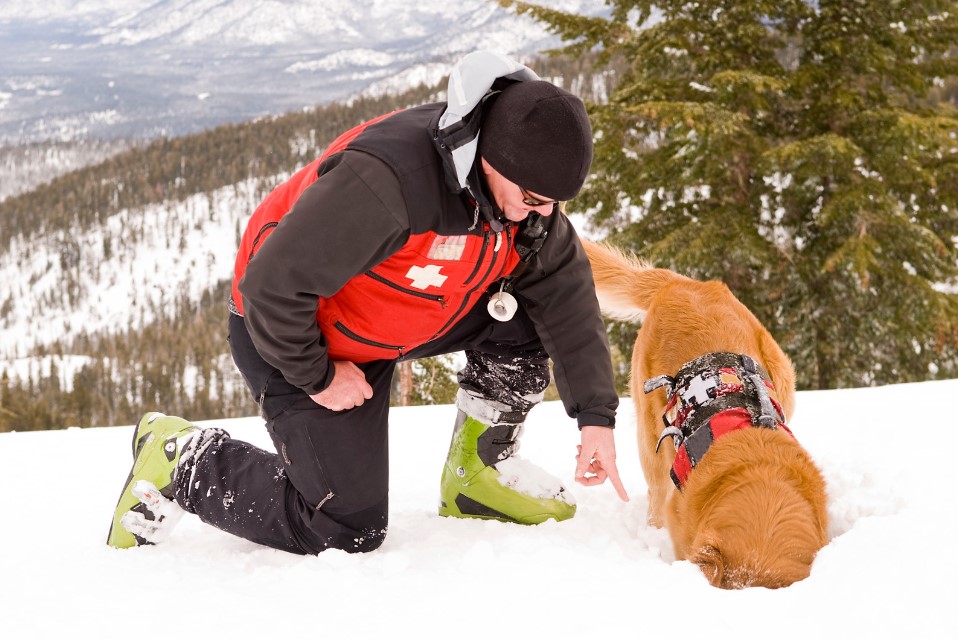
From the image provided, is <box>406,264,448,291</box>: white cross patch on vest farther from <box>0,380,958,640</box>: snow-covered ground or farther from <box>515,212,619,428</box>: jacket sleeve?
<box>0,380,958,640</box>: snow-covered ground

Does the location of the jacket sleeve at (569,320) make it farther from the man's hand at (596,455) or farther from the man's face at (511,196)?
the man's face at (511,196)

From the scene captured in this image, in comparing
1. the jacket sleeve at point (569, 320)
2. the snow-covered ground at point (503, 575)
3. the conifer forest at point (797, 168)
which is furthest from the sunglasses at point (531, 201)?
the conifer forest at point (797, 168)

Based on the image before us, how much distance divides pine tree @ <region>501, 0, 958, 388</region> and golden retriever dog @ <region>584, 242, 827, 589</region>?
5896mm

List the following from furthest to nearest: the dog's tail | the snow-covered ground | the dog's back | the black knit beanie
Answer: the dog's tail < the dog's back < the black knit beanie < the snow-covered ground

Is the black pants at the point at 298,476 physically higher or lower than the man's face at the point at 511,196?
lower

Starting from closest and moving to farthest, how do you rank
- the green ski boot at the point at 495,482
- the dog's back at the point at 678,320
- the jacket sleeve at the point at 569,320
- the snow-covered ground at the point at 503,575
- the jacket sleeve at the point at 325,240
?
the snow-covered ground at the point at 503,575 → the jacket sleeve at the point at 325,240 → the jacket sleeve at the point at 569,320 → the green ski boot at the point at 495,482 → the dog's back at the point at 678,320

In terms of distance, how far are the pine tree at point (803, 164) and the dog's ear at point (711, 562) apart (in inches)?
298

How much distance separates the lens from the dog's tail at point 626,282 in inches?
145

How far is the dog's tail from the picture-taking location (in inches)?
145

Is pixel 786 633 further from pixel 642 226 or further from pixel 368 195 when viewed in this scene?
pixel 642 226

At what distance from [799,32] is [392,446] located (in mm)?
9799

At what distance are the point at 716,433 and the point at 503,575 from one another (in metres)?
0.98

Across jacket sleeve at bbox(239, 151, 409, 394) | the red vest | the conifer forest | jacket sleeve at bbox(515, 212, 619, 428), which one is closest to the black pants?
the red vest

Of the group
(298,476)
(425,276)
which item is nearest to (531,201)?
(425,276)
